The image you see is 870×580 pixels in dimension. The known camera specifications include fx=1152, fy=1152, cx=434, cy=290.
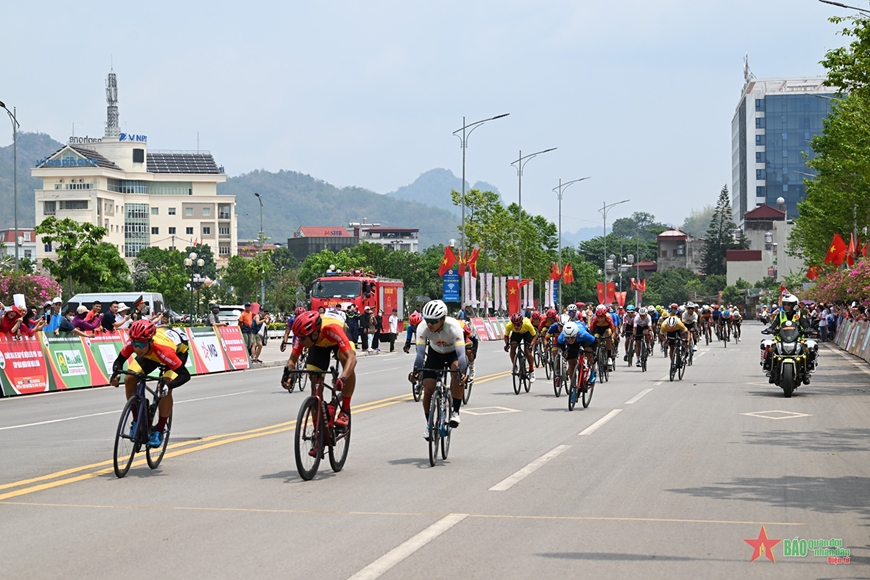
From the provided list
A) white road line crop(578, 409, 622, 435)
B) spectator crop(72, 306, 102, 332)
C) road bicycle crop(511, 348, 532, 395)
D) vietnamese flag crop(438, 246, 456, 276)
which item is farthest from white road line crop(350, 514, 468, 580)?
vietnamese flag crop(438, 246, 456, 276)

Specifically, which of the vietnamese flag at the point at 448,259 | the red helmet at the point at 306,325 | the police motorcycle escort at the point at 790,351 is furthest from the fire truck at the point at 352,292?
the red helmet at the point at 306,325

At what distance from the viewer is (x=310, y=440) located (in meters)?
10.6

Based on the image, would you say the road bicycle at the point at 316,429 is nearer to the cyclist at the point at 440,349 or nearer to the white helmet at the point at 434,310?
→ the cyclist at the point at 440,349

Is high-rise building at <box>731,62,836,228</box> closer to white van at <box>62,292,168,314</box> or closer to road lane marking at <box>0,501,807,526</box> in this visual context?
white van at <box>62,292,168,314</box>

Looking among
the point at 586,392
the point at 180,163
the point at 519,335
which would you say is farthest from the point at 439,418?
the point at 180,163

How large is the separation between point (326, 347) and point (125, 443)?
83.4 inches

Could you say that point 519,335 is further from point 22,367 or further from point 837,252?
point 837,252

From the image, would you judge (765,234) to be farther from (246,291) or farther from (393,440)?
(393,440)

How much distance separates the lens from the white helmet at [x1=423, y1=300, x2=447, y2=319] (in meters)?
11.9

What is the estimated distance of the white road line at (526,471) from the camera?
10.2m

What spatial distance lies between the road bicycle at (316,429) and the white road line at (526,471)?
5.45 ft

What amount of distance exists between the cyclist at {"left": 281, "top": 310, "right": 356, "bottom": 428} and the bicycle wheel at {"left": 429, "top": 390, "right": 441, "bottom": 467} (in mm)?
924

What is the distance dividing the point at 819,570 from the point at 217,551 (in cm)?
376

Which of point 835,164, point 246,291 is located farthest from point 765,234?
point 835,164
